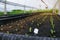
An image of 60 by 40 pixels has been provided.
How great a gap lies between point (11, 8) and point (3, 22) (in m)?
1.13

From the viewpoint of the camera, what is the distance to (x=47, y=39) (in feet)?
3.25

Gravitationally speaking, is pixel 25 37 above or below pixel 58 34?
above

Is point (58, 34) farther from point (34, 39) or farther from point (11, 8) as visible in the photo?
point (11, 8)

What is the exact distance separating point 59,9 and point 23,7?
116 centimetres

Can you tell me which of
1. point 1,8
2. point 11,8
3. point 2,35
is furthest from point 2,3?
point 2,35

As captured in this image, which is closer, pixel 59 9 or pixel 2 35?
pixel 2 35

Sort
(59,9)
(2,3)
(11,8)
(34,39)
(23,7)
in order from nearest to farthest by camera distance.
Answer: (34,39) → (2,3) → (11,8) → (23,7) → (59,9)

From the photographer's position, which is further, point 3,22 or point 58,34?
point 3,22

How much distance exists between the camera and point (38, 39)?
3.25 feet

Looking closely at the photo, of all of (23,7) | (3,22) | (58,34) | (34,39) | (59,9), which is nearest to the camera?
(34,39)

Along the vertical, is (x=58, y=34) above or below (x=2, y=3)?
below

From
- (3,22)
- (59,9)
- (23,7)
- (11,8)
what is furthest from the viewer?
(59,9)

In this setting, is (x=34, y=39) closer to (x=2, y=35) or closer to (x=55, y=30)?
(x=2, y=35)

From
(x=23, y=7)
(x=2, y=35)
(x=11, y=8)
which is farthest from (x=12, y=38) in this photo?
(x=23, y=7)
